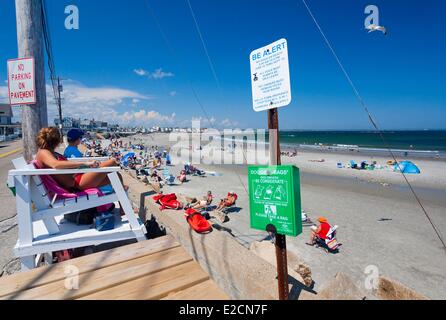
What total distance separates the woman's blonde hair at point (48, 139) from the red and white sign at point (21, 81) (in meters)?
1.04

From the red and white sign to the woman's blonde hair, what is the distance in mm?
1040

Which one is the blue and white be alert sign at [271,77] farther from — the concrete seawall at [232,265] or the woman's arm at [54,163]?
the woman's arm at [54,163]

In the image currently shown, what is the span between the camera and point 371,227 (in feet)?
20.7

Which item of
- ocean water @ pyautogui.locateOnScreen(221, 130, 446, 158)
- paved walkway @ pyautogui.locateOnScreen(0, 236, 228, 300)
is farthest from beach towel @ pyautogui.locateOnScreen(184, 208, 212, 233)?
ocean water @ pyautogui.locateOnScreen(221, 130, 446, 158)

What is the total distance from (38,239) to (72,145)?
1998 millimetres

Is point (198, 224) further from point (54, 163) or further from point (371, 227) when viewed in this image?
point (371, 227)

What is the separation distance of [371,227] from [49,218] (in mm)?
6645

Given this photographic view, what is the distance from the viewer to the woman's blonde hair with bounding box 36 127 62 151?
2980 mm

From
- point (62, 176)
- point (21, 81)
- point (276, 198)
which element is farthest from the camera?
point (21, 81)

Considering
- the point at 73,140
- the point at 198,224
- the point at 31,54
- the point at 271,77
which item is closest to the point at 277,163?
the point at 271,77

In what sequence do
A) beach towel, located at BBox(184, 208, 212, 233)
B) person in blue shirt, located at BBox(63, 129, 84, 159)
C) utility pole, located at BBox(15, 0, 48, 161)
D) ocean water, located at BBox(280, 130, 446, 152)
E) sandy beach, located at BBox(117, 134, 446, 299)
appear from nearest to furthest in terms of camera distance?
1. beach towel, located at BBox(184, 208, 212, 233)
2. utility pole, located at BBox(15, 0, 48, 161)
3. person in blue shirt, located at BBox(63, 129, 84, 159)
4. sandy beach, located at BBox(117, 134, 446, 299)
5. ocean water, located at BBox(280, 130, 446, 152)

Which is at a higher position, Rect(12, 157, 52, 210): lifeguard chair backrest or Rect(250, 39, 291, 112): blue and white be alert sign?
Rect(250, 39, 291, 112): blue and white be alert sign

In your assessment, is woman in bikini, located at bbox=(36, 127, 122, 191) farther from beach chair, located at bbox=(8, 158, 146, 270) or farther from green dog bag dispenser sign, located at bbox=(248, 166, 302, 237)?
green dog bag dispenser sign, located at bbox=(248, 166, 302, 237)
